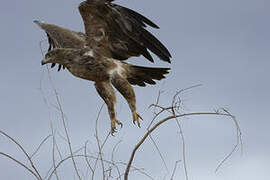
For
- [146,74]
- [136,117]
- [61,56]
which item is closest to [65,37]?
[61,56]

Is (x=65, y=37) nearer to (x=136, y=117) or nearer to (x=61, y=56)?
(x=61, y=56)

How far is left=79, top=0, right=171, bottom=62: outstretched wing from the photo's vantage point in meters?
3.37

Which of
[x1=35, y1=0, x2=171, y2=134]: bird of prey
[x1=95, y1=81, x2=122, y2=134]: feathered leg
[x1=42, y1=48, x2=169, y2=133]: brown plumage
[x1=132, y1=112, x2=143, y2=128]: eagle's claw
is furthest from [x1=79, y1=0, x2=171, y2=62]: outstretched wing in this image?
[x1=132, y1=112, x2=143, y2=128]: eagle's claw

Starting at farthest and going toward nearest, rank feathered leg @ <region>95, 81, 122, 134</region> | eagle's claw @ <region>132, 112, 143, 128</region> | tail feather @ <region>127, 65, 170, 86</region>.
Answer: tail feather @ <region>127, 65, 170, 86</region>, feathered leg @ <region>95, 81, 122, 134</region>, eagle's claw @ <region>132, 112, 143, 128</region>

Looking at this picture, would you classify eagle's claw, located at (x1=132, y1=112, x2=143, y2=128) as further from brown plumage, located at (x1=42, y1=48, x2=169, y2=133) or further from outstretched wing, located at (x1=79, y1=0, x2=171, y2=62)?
outstretched wing, located at (x1=79, y1=0, x2=171, y2=62)

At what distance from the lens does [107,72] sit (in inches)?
131

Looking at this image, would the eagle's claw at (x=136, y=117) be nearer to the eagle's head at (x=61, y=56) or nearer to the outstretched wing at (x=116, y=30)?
the outstretched wing at (x=116, y=30)

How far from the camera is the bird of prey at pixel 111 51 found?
3.33 meters

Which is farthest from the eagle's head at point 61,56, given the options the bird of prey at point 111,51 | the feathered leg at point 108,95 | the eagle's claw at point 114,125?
the eagle's claw at point 114,125

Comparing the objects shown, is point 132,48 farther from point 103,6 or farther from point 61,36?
point 61,36

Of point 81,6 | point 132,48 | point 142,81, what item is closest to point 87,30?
point 81,6

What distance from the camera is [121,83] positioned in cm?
328

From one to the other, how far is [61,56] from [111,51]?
17.3 inches

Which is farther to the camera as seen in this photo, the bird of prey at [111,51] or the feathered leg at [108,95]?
the feathered leg at [108,95]
